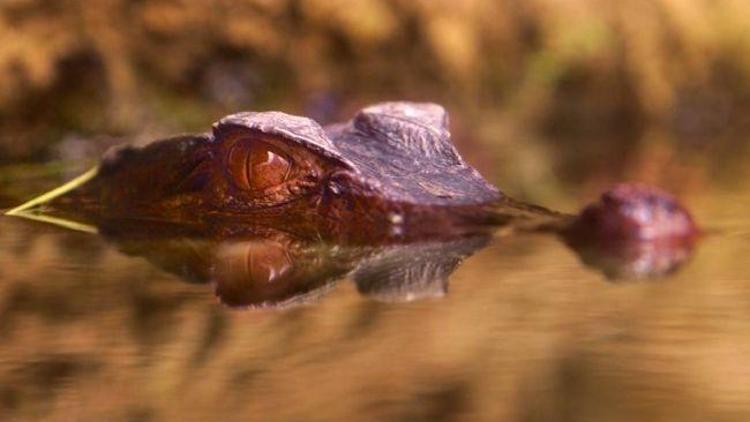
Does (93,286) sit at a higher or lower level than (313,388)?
higher

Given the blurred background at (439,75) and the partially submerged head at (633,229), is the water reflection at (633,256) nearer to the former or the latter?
the partially submerged head at (633,229)

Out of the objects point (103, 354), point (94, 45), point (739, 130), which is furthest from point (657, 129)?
point (103, 354)

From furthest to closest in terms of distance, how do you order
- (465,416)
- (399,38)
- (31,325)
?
(399,38), (31,325), (465,416)

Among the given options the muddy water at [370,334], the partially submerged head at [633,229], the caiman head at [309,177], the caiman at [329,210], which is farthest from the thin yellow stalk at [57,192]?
the partially submerged head at [633,229]

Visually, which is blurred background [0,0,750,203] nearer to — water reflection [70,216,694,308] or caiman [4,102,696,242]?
caiman [4,102,696,242]

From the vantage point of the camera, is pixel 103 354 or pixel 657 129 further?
pixel 657 129

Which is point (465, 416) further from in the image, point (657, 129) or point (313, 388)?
point (657, 129)

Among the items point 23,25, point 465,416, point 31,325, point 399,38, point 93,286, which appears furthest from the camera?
point 399,38
